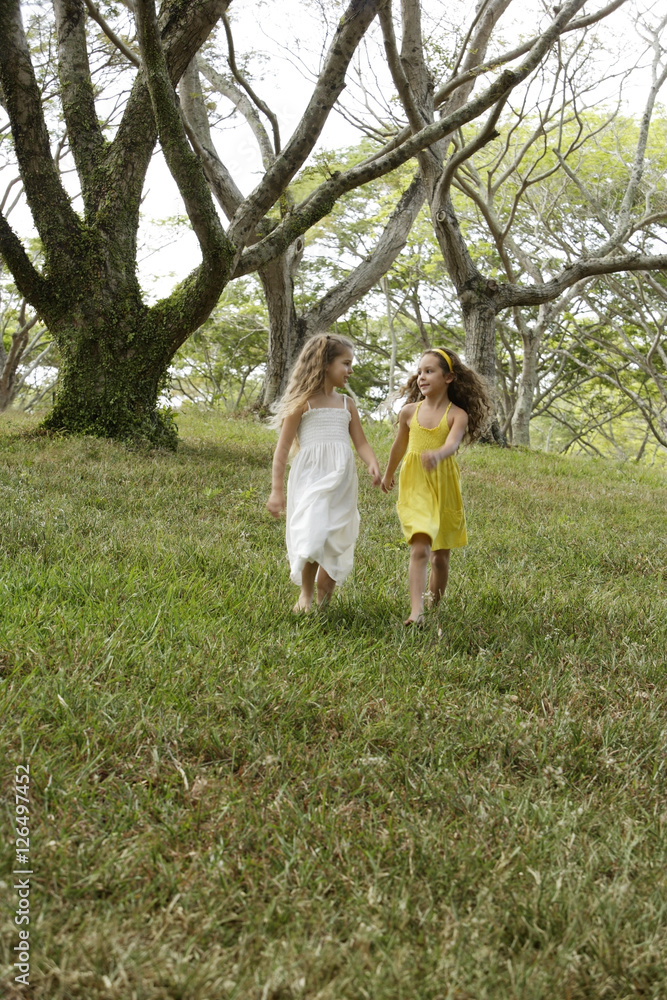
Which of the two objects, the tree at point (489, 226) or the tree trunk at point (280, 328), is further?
the tree trunk at point (280, 328)

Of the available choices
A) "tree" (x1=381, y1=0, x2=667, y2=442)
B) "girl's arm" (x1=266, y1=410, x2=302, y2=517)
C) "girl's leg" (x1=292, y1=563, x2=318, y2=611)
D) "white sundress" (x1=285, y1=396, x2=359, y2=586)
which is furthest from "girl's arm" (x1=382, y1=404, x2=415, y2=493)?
"tree" (x1=381, y1=0, x2=667, y2=442)

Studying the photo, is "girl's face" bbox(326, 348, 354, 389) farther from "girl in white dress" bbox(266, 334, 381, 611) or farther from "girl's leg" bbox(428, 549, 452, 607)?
"girl's leg" bbox(428, 549, 452, 607)

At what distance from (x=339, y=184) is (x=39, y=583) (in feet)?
22.0

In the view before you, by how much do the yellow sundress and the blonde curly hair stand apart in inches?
28.0

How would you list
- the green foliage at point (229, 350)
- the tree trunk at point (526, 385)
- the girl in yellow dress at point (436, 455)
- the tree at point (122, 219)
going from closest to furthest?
1. the girl in yellow dress at point (436, 455)
2. the tree at point (122, 219)
3. the tree trunk at point (526, 385)
4. the green foliage at point (229, 350)

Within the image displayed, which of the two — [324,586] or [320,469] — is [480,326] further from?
[324,586]

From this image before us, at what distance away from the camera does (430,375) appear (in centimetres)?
467

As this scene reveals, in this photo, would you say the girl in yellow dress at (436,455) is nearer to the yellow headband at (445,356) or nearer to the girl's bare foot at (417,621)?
the yellow headband at (445,356)

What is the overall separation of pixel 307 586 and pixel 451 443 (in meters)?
1.19

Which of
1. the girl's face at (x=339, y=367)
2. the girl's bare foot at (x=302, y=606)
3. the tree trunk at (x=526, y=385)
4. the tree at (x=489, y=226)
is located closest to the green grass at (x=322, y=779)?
the girl's bare foot at (x=302, y=606)

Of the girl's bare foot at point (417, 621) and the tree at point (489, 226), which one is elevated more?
the tree at point (489, 226)

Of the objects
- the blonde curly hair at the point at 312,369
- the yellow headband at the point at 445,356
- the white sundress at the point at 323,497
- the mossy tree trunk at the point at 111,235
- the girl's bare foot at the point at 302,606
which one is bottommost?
the girl's bare foot at the point at 302,606

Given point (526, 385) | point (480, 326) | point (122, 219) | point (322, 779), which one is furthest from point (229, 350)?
point (322, 779)

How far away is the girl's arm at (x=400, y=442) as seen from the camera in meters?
4.82
